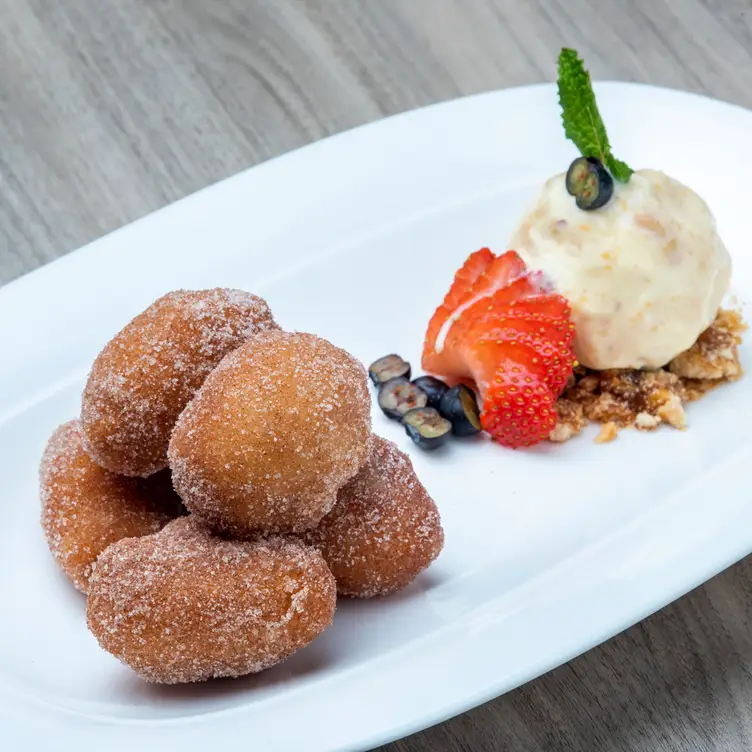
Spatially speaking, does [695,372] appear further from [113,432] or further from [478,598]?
[113,432]

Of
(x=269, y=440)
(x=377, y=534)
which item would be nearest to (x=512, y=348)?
(x=377, y=534)

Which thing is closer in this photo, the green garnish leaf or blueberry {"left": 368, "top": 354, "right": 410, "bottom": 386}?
the green garnish leaf

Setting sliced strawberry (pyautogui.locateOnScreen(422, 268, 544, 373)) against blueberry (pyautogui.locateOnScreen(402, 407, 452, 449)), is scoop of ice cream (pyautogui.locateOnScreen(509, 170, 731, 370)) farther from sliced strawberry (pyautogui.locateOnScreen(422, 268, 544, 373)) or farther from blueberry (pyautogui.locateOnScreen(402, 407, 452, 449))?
blueberry (pyautogui.locateOnScreen(402, 407, 452, 449))

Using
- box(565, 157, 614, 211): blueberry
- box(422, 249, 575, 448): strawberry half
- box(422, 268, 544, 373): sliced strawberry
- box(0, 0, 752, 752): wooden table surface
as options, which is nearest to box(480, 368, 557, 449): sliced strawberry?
box(422, 249, 575, 448): strawberry half

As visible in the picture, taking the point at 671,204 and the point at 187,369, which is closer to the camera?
the point at 187,369

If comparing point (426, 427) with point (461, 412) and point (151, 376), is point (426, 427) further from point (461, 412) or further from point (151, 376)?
point (151, 376)

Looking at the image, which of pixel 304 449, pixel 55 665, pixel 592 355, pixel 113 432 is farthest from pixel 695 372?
pixel 55 665

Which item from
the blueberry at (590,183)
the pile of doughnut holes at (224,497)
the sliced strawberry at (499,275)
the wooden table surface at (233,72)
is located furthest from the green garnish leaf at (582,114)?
the wooden table surface at (233,72)
